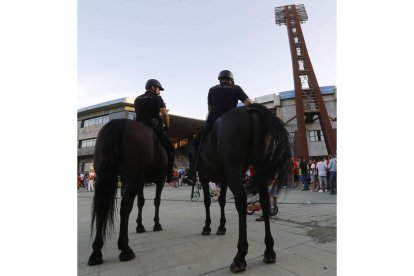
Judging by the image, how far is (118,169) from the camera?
10.1 feet

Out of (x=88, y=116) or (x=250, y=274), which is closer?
(x=250, y=274)

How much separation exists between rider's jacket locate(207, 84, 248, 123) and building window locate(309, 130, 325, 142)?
110ft

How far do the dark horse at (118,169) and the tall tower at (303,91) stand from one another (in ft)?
77.8

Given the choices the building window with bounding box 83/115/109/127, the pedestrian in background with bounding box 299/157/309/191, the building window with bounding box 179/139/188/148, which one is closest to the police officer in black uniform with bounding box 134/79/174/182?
the pedestrian in background with bounding box 299/157/309/191

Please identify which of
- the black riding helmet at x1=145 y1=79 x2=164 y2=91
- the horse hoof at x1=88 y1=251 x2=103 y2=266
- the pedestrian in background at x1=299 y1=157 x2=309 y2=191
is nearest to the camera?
the horse hoof at x1=88 y1=251 x2=103 y2=266

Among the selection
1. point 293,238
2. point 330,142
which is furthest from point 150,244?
point 330,142

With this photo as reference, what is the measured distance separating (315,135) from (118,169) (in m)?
34.8

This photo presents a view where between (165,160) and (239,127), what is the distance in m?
1.72

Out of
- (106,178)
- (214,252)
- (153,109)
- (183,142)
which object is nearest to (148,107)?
(153,109)

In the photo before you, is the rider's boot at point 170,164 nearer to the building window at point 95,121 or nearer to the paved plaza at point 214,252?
the paved plaza at point 214,252

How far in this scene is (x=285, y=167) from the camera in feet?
9.38

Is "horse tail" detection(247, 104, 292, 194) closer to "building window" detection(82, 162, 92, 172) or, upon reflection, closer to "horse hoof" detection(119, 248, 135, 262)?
"horse hoof" detection(119, 248, 135, 262)

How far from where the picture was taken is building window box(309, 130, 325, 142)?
33844 millimetres

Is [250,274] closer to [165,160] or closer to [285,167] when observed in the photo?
[285,167]
